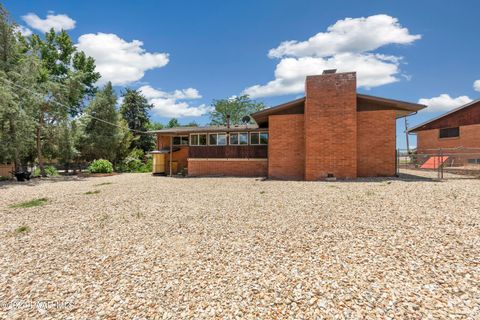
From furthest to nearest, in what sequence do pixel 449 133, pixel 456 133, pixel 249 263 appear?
pixel 449 133
pixel 456 133
pixel 249 263

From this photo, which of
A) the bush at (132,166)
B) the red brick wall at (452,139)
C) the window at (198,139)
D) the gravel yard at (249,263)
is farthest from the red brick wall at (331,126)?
the bush at (132,166)

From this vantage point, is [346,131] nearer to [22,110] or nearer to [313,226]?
[313,226]

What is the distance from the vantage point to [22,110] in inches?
623

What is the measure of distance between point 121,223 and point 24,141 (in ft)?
54.7

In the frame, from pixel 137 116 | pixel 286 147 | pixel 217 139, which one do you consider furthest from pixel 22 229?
pixel 137 116

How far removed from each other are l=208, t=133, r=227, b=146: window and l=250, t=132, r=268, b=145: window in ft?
7.22

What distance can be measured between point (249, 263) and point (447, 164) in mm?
21023

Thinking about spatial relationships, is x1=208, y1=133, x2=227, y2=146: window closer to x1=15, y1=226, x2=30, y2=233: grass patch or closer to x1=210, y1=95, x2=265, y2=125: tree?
x1=15, y1=226, x2=30, y2=233: grass patch

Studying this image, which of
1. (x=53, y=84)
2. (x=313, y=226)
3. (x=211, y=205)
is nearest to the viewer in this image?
(x=313, y=226)

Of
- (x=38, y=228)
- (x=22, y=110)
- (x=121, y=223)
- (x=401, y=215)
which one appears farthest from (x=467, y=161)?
(x=22, y=110)

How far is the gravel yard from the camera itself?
8.55 ft

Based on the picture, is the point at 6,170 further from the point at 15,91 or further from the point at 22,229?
the point at 22,229

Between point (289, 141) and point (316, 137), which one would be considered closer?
point (316, 137)

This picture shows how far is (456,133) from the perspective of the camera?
1947 cm
